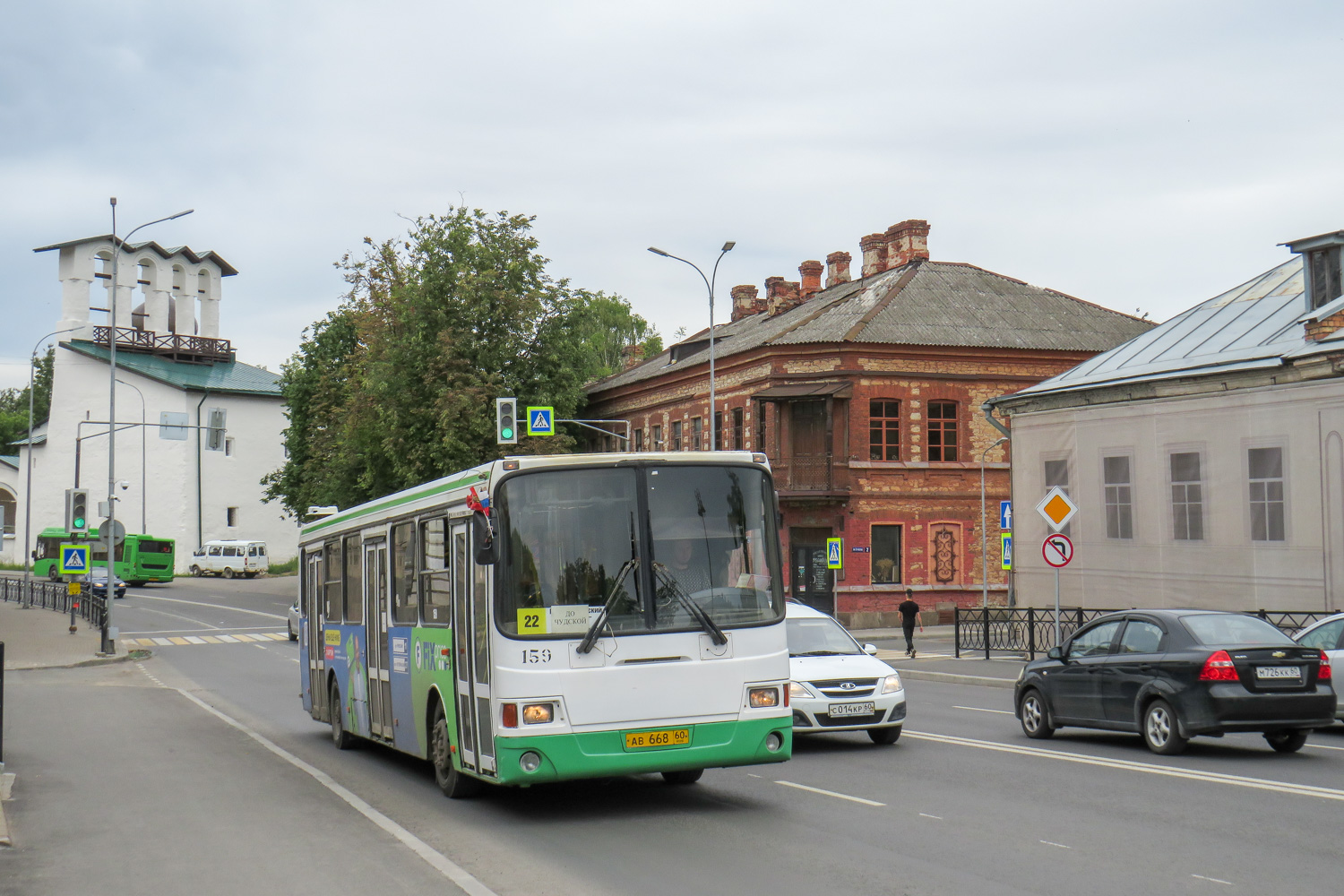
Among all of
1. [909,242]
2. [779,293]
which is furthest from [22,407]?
[909,242]

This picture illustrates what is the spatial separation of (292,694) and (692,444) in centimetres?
3118

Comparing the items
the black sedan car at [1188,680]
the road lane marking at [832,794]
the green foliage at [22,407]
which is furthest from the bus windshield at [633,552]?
the green foliage at [22,407]

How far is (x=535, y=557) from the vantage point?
10.2 metres

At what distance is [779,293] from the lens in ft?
210

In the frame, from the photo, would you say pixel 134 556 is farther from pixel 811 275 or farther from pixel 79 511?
pixel 79 511

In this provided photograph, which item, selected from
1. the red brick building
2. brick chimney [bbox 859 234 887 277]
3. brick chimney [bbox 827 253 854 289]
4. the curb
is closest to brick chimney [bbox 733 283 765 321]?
brick chimney [bbox 827 253 854 289]

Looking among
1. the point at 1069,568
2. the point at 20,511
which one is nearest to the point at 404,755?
the point at 1069,568

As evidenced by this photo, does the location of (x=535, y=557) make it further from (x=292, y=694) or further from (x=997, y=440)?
(x=997, y=440)

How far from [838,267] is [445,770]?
51831 mm

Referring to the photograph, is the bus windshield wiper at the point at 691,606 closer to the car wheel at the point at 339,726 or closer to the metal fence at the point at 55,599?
the car wheel at the point at 339,726

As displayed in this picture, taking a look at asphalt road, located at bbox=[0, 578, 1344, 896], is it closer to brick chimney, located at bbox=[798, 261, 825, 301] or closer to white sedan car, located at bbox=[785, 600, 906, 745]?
white sedan car, located at bbox=[785, 600, 906, 745]

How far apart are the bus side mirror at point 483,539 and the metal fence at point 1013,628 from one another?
2012 cm

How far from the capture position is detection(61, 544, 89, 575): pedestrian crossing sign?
37312mm

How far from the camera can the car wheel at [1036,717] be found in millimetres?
15352
